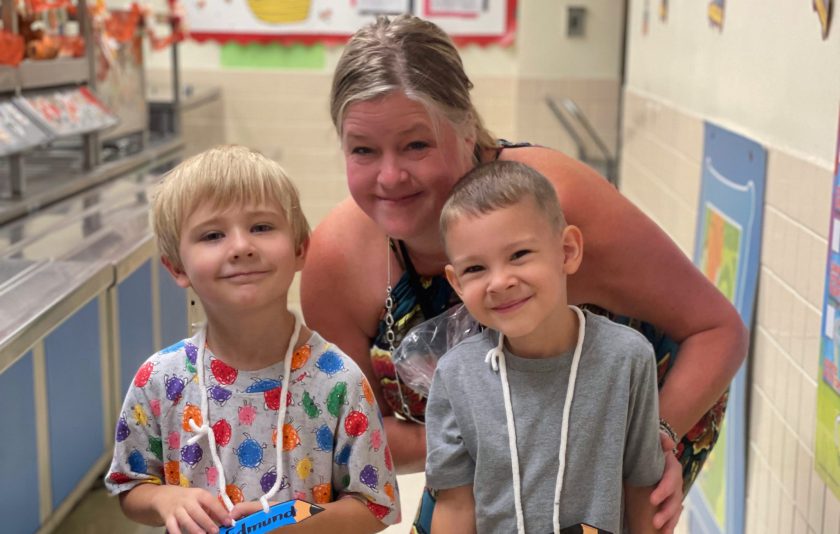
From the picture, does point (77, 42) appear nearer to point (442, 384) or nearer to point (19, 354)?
point (19, 354)

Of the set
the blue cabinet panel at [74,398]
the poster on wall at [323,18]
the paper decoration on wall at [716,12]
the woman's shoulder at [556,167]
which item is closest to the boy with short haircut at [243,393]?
the woman's shoulder at [556,167]

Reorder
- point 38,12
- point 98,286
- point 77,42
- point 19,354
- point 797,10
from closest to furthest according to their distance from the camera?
1. point 19,354
2. point 797,10
3. point 98,286
4. point 38,12
5. point 77,42

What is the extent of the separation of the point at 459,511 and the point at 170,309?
2528 mm

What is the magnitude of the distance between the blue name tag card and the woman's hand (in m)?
0.53

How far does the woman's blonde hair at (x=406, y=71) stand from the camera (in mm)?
1670

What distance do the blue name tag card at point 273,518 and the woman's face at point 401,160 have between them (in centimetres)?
50

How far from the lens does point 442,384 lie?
5.15 ft

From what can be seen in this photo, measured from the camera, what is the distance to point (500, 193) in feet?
4.92

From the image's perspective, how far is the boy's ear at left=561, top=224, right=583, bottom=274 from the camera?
1.55 meters

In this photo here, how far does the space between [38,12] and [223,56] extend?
11.8 feet

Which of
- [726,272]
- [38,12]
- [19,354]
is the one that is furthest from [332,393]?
[38,12]

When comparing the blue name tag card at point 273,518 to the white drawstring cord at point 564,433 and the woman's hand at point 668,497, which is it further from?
the woman's hand at point 668,497

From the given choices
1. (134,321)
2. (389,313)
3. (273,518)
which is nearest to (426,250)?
(389,313)

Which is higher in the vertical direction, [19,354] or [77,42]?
[77,42]
